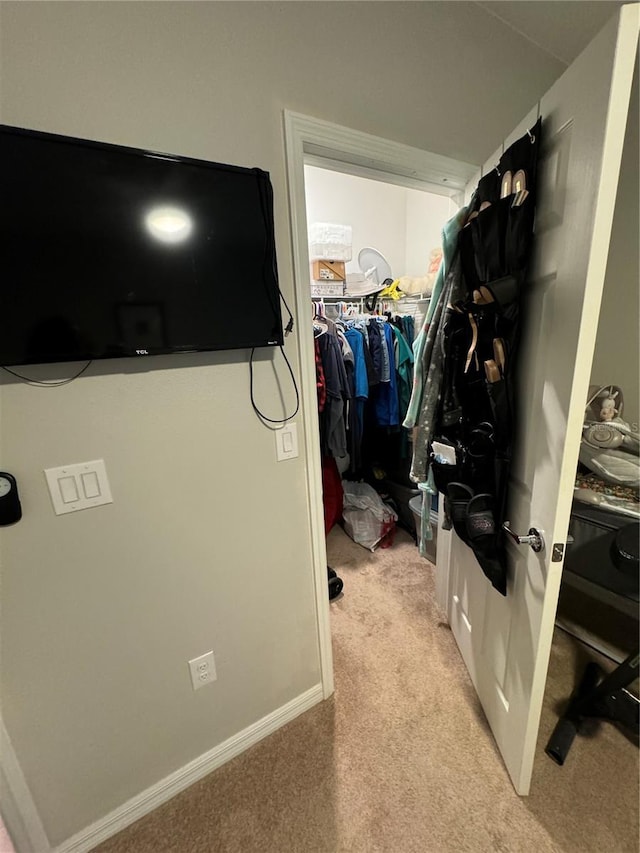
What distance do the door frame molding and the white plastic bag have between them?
106 cm

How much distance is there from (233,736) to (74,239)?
162 centimetres

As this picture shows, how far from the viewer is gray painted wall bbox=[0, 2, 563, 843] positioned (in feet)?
2.44

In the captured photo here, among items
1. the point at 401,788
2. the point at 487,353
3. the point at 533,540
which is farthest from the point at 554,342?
the point at 401,788

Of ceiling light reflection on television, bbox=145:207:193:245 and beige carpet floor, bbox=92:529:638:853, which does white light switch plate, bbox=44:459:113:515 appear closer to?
ceiling light reflection on television, bbox=145:207:193:245

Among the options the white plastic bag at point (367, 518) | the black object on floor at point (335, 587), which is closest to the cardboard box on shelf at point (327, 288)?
the white plastic bag at point (367, 518)

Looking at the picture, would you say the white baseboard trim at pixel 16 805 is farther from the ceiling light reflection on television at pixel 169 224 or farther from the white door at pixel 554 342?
the white door at pixel 554 342

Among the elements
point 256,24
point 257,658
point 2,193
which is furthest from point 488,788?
point 256,24

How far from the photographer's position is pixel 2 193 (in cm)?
64

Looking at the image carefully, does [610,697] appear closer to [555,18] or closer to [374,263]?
[555,18]

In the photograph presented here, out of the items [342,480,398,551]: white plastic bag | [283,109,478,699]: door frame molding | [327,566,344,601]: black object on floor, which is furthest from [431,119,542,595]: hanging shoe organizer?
[342,480,398,551]: white plastic bag

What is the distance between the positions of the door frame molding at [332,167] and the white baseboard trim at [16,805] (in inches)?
35.5

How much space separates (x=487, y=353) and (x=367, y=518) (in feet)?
5.43

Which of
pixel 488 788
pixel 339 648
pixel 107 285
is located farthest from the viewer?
pixel 339 648

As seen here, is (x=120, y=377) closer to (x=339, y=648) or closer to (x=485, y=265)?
(x=485, y=265)
